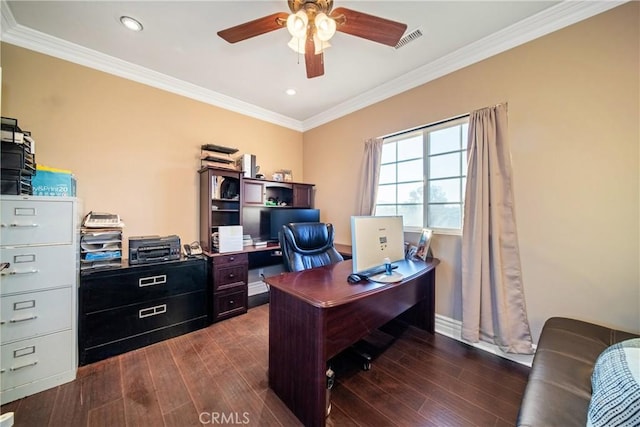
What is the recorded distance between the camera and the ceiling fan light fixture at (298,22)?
1405 mm

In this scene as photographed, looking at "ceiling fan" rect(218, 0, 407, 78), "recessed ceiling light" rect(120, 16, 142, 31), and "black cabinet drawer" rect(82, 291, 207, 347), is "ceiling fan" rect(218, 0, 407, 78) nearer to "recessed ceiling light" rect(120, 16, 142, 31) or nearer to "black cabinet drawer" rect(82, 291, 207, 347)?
"recessed ceiling light" rect(120, 16, 142, 31)

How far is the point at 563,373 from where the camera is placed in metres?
1.08

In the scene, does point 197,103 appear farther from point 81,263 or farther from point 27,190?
point 81,263

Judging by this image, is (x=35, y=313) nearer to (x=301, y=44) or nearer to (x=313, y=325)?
(x=313, y=325)

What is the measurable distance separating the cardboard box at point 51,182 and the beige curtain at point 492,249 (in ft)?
11.3

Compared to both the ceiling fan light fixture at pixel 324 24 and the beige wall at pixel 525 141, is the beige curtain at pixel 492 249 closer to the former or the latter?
the beige wall at pixel 525 141

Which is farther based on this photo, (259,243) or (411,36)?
(259,243)

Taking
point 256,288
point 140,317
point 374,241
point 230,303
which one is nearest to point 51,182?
point 140,317

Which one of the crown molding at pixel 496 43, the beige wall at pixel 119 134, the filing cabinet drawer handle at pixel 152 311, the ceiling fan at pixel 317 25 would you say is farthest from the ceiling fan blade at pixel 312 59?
the filing cabinet drawer handle at pixel 152 311

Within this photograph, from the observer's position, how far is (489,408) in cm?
146

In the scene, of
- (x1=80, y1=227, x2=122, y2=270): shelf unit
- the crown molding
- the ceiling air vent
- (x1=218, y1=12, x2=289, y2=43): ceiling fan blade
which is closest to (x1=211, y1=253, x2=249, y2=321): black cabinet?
(x1=80, y1=227, x2=122, y2=270): shelf unit

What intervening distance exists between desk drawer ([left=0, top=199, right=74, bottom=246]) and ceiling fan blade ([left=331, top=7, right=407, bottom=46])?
229 centimetres

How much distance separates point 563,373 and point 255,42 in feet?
10.0

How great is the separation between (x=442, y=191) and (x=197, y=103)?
3124mm
